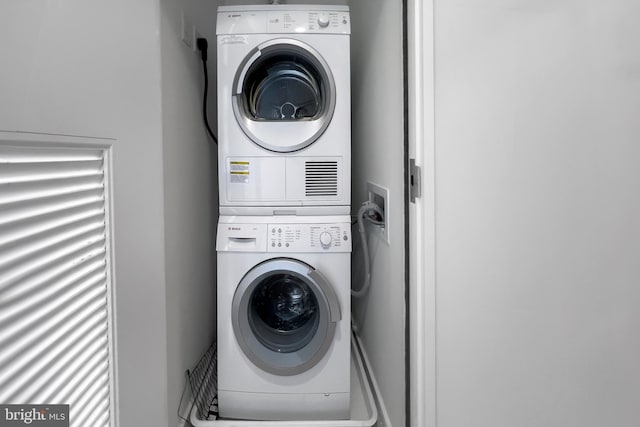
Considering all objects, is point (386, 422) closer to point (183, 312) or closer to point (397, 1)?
point (183, 312)

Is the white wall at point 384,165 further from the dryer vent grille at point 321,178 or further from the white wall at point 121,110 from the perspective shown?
the white wall at point 121,110

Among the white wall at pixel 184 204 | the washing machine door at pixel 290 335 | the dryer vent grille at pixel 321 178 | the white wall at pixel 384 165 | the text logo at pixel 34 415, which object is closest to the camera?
the text logo at pixel 34 415

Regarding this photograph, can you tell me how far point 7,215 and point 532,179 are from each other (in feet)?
2.60

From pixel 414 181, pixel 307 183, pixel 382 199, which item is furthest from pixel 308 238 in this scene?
pixel 414 181

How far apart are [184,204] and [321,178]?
59 cm

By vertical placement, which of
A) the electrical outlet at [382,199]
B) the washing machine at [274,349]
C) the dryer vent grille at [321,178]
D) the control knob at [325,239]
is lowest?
the washing machine at [274,349]

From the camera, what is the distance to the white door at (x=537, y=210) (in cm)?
41

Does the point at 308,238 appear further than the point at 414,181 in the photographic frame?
Yes

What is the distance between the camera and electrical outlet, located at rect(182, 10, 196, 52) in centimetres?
152

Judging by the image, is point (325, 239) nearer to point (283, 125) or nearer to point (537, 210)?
point (283, 125)

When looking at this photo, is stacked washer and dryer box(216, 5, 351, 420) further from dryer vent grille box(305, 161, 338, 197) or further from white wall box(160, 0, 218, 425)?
white wall box(160, 0, 218, 425)

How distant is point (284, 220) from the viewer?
1593 millimetres

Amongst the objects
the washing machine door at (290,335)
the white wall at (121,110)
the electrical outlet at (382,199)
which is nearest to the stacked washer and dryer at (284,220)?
the washing machine door at (290,335)

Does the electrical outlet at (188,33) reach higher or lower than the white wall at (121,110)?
higher
